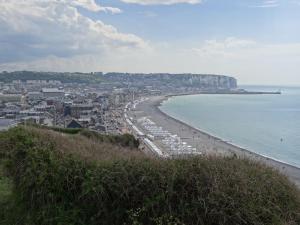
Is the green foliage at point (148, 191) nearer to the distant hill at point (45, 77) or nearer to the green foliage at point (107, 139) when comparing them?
the green foliage at point (107, 139)

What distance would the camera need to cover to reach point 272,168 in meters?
5.18

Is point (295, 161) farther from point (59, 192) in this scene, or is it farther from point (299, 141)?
point (59, 192)

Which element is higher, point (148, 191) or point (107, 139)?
point (148, 191)

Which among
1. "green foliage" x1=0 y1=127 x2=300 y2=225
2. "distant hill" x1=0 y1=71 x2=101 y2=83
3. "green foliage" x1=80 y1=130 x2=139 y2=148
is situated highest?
"green foliage" x1=0 y1=127 x2=300 y2=225

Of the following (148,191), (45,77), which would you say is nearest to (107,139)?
(148,191)

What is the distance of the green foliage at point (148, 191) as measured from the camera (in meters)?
4.45

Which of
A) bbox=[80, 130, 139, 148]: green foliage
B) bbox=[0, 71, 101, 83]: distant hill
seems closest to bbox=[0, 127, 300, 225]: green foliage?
bbox=[80, 130, 139, 148]: green foliage

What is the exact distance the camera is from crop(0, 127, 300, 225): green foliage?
14.6ft

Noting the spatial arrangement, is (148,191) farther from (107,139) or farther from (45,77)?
(45,77)

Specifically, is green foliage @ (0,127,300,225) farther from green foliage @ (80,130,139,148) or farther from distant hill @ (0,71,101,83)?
distant hill @ (0,71,101,83)

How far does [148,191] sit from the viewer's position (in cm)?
482

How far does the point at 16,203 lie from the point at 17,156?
66 centimetres

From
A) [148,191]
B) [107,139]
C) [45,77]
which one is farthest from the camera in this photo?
[45,77]

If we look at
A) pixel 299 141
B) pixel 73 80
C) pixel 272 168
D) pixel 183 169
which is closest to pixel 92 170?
pixel 183 169
